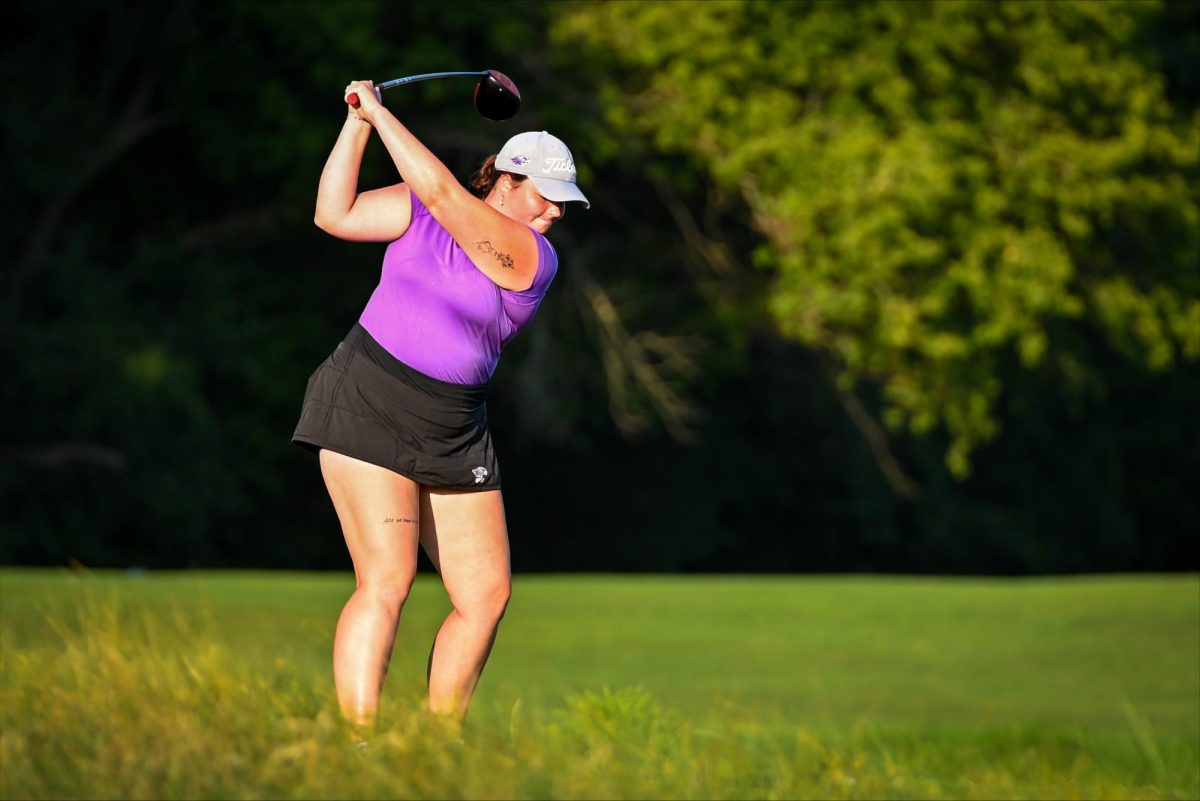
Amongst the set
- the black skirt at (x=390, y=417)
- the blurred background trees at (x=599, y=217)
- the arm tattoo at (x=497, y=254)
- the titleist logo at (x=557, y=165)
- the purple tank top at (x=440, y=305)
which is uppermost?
the titleist logo at (x=557, y=165)

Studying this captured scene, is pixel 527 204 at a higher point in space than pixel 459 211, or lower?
lower

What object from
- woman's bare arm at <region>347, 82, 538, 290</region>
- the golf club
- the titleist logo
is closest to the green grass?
woman's bare arm at <region>347, 82, 538, 290</region>

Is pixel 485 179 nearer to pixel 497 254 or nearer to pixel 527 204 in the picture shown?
pixel 527 204

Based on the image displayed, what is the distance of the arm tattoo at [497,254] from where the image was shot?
4895 mm

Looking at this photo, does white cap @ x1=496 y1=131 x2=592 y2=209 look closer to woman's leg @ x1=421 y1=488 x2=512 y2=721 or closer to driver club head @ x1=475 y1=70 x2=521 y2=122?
driver club head @ x1=475 y1=70 x2=521 y2=122

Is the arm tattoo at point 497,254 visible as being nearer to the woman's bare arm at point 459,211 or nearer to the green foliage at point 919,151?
the woman's bare arm at point 459,211

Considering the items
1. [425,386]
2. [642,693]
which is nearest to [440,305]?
[425,386]

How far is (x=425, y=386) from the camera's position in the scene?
501 centimetres

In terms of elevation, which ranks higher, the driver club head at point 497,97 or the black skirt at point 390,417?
the driver club head at point 497,97

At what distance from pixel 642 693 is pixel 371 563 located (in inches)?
63.2

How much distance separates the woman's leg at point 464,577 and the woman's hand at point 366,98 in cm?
101

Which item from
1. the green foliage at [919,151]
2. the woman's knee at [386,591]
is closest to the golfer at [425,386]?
the woman's knee at [386,591]

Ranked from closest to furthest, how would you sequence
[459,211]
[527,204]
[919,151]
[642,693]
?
[459,211], [527,204], [642,693], [919,151]

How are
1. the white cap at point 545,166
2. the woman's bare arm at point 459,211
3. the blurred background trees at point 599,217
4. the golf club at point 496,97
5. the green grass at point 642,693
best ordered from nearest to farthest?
1. the green grass at point 642,693
2. the woman's bare arm at point 459,211
3. the white cap at point 545,166
4. the golf club at point 496,97
5. the blurred background trees at point 599,217
